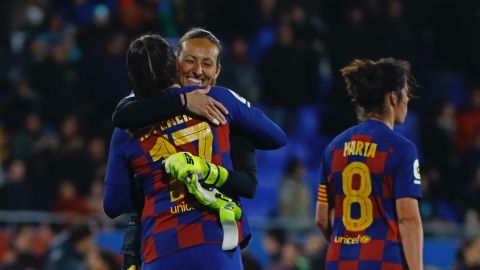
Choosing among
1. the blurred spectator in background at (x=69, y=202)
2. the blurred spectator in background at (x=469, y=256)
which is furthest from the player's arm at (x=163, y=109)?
the blurred spectator in background at (x=69, y=202)

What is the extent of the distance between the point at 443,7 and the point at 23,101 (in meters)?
5.61

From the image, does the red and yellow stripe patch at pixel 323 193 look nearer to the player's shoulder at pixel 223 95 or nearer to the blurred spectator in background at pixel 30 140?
the player's shoulder at pixel 223 95

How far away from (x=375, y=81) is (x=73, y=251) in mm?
5581

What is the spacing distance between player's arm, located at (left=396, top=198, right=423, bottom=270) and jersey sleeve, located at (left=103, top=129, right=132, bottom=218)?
50.7 inches

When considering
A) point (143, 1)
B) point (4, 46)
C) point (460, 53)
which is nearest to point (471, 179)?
point (460, 53)

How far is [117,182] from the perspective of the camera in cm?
481

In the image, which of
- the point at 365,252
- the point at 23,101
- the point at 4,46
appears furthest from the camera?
the point at 4,46

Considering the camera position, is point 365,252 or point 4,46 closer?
point 365,252

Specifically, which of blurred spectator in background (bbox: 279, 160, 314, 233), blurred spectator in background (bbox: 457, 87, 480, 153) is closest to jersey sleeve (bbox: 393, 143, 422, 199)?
blurred spectator in background (bbox: 279, 160, 314, 233)

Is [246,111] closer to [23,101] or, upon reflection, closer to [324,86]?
[23,101]

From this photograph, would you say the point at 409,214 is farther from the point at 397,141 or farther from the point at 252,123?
the point at 252,123

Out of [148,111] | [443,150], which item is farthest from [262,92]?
[148,111]

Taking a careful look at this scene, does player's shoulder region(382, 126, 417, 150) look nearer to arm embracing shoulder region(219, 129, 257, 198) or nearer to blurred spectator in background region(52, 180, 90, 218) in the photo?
arm embracing shoulder region(219, 129, 257, 198)

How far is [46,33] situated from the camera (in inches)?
553
